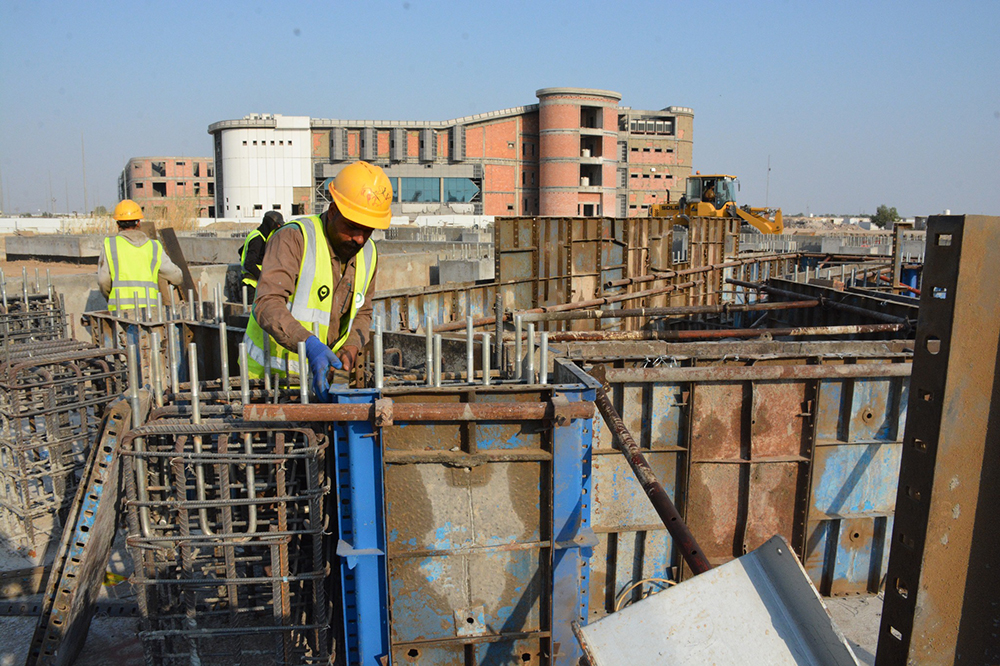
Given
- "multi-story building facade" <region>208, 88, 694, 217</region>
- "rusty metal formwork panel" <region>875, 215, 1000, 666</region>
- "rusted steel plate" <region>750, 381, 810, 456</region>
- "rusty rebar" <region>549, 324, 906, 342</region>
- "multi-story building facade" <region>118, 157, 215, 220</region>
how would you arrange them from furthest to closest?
"multi-story building facade" <region>118, 157, 215, 220</region>, "multi-story building facade" <region>208, 88, 694, 217</region>, "rusty rebar" <region>549, 324, 906, 342</region>, "rusted steel plate" <region>750, 381, 810, 456</region>, "rusty metal formwork panel" <region>875, 215, 1000, 666</region>

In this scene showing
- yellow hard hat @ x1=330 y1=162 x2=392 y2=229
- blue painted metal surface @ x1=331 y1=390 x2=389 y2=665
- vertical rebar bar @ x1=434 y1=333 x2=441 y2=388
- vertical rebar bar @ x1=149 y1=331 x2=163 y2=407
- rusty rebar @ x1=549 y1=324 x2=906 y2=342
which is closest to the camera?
blue painted metal surface @ x1=331 y1=390 x2=389 y2=665

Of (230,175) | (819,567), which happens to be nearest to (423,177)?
(230,175)

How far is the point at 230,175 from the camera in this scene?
212 ft

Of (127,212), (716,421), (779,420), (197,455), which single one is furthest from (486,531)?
(127,212)

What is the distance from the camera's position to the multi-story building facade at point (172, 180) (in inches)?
2975

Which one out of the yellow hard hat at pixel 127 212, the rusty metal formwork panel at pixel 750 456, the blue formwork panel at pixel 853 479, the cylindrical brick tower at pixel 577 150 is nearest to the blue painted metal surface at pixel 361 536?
the rusty metal formwork panel at pixel 750 456

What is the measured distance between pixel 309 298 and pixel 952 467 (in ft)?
10.6

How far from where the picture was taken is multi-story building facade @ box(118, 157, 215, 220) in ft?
248

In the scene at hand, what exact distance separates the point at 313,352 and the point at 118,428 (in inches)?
39.8

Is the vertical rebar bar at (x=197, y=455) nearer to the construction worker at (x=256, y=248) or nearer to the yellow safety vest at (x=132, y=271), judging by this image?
the construction worker at (x=256, y=248)

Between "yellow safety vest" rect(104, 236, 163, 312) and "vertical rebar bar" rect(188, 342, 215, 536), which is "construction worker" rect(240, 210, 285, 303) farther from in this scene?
"vertical rebar bar" rect(188, 342, 215, 536)

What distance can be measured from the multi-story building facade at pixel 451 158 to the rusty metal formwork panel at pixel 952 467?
60.0 m

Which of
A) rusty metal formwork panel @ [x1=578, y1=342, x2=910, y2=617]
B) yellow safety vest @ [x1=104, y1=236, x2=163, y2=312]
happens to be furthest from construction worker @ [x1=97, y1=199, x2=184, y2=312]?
rusty metal formwork panel @ [x1=578, y1=342, x2=910, y2=617]

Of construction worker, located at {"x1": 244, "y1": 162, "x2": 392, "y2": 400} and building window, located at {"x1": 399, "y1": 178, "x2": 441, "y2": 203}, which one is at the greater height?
building window, located at {"x1": 399, "y1": 178, "x2": 441, "y2": 203}
